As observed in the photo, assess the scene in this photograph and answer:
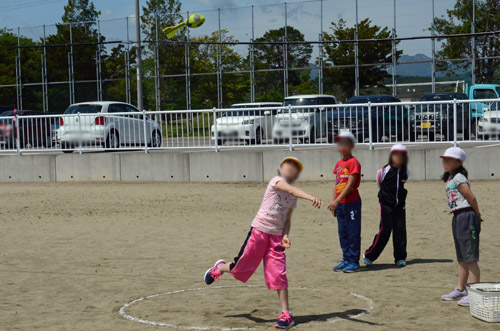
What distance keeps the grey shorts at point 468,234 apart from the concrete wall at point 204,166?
33.9 ft

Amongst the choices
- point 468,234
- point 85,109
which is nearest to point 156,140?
point 85,109

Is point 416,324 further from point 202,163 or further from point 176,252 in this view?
point 202,163

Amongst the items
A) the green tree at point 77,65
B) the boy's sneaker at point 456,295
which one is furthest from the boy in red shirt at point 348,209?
the green tree at point 77,65

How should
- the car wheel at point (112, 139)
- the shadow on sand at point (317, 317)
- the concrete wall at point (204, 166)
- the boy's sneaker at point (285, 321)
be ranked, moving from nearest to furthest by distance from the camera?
the boy's sneaker at point (285, 321) → the shadow on sand at point (317, 317) → the concrete wall at point (204, 166) → the car wheel at point (112, 139)

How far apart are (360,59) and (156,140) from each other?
20.6 m

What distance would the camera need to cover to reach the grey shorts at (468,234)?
650cm

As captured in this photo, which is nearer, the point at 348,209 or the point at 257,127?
the point at 348,209

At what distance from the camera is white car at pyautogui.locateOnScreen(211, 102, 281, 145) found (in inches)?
726

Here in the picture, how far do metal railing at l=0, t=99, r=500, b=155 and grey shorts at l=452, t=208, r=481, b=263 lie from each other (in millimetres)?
10583

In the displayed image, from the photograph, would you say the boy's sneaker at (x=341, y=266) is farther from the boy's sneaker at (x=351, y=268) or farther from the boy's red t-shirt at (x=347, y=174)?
the boy's red t-shirt at (x=347, y=174)

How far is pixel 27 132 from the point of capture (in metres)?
20.6

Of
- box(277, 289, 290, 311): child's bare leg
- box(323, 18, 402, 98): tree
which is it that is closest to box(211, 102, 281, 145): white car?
box(277, 289, 290, 311): child's bare leg

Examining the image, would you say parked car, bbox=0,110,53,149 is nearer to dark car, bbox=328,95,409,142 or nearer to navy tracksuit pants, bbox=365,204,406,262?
dark car, bbox=328,95,409,142

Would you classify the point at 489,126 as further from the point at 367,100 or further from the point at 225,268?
the point at 225,268
